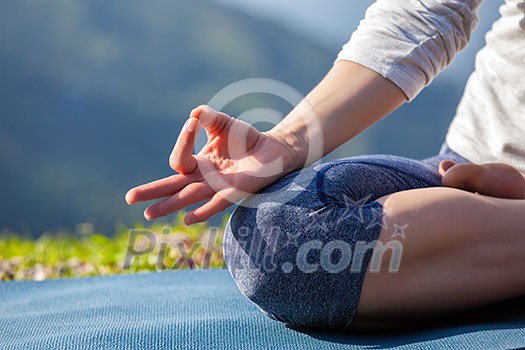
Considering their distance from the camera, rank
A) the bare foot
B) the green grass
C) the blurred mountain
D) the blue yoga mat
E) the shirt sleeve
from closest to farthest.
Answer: the blue yoga mat, the bare foot, the shirt sleeve, the green grass, the blurred mountain

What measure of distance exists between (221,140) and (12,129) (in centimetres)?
472

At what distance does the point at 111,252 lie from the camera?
105 inches

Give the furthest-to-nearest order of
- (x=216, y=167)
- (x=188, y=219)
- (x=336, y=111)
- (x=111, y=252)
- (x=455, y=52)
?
(x=111, y=252) → (x=455, y=52) → (x=336, y=111) → (x=216, y=167) → (x=188, y=219)

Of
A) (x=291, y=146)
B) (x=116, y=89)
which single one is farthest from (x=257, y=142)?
(x=116, y=89)

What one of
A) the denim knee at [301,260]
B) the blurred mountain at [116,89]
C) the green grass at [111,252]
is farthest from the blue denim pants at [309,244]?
the blurred mountain at [116,89]

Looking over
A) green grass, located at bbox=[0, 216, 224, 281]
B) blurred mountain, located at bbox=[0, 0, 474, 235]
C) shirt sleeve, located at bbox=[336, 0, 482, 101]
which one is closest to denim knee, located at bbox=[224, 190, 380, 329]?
shirt sleeve, located at bbox=[336, 0, 482, 101]

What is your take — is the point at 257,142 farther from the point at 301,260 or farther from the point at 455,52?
the point at 455,52

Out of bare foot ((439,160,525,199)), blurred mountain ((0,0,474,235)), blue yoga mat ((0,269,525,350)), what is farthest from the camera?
blurred mountain ((0,0,474,235))

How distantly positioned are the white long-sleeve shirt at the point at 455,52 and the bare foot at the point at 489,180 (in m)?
0.16

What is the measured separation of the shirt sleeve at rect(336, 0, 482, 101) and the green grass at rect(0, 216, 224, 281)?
45.8 inches

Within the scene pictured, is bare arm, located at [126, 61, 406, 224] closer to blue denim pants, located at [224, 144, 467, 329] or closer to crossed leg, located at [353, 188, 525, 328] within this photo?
blue denim pants, located at [224, 144, 467, 329]

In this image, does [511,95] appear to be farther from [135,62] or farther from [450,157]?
[135,62]

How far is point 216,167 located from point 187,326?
0.30 metres

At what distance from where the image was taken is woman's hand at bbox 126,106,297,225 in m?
1.06
